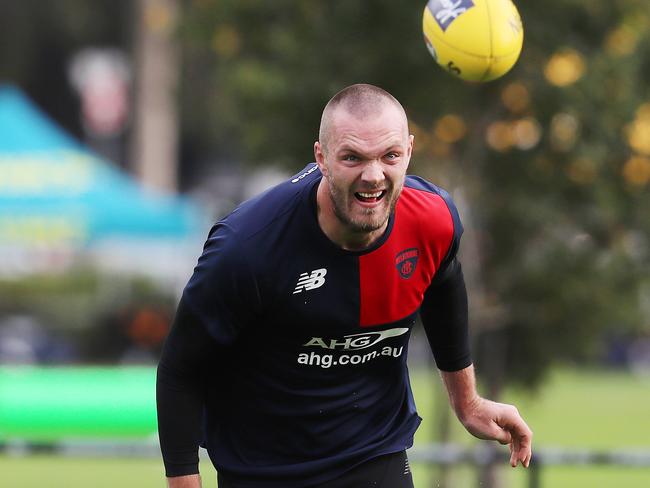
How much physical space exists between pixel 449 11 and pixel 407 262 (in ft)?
5.57

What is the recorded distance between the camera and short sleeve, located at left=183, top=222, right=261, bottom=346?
4.48 metres

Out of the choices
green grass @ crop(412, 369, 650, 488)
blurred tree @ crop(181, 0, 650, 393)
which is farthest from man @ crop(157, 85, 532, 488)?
green grass @ crop(412, 369, 650, 488)

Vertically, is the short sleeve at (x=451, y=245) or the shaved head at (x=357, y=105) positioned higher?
the shaved head at (x=357, y=105)

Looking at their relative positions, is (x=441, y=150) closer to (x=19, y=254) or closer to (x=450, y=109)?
(x=450, y=109)

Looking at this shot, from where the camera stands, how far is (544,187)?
9.75 metres

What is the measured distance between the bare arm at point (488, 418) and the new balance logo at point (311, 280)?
84 cm

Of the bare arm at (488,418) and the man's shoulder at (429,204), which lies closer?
the man's shoulder at (429,204)

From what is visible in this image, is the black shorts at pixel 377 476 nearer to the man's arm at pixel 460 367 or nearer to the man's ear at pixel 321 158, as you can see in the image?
the man's arm at pixel 460 367

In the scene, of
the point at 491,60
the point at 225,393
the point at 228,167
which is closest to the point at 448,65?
the point at 491,60

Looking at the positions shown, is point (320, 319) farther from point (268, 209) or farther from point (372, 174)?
point (372, 174)

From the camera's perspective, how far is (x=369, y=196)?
442cm

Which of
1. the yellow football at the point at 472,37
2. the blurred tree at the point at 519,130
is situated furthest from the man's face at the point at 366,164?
the blurred tree at the point at 519,130

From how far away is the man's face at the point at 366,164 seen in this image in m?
4.39

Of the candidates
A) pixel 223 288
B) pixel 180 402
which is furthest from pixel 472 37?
pixel 180 402
